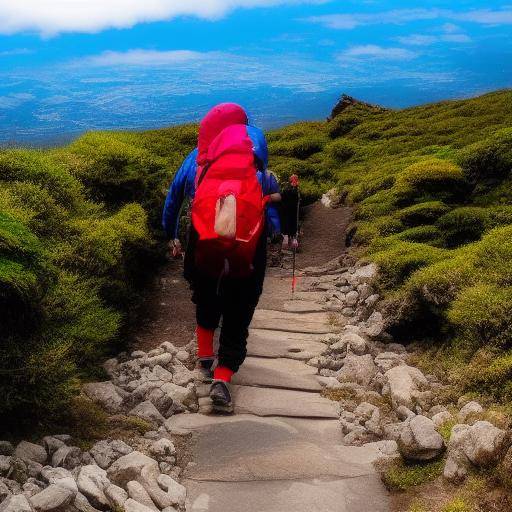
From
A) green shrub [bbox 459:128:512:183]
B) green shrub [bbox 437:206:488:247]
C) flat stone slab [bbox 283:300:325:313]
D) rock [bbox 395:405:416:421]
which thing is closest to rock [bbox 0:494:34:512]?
rock [bbox 395:405:416:421]

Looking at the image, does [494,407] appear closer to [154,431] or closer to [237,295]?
[237,295]

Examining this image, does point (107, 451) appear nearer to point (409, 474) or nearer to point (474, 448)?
point (409, 474)

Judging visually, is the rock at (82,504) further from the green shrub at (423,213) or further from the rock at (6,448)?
the green shrub at (423,213)

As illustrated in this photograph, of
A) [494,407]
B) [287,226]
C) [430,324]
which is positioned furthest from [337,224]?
[494,407]

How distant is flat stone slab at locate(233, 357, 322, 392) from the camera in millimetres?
8203

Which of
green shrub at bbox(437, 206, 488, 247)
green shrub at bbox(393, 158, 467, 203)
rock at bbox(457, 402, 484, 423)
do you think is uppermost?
green shrub at bbox(393, 158, 467, 203)

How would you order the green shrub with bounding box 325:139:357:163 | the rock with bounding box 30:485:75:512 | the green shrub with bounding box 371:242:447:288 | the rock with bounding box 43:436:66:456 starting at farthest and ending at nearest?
the green shrub with bounding box 325:139:357:163, the green shrub with bounding box 371:242:447:288, the rock with bounding box 43:436:66:456, the rock with bounding box 30:485:75:512

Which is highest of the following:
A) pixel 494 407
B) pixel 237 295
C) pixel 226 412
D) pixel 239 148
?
pixel 239 148

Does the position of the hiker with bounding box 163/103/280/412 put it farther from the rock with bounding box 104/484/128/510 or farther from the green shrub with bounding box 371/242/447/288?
the green shrub with bounding box 371/242/447/288

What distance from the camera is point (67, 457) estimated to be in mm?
5445

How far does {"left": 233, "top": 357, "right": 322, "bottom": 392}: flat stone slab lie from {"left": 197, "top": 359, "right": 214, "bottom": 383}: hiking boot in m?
0.42

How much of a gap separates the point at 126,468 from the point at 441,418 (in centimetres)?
349

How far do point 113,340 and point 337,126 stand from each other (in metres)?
25.0

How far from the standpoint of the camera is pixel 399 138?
2711 cm
